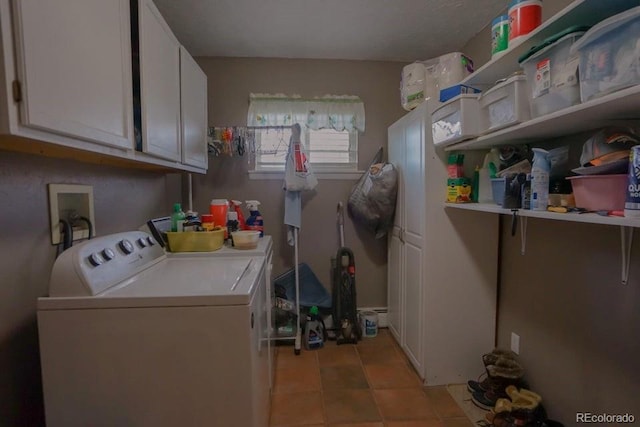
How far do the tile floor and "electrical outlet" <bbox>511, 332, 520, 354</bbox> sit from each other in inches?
18.7

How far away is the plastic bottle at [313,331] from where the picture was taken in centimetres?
255

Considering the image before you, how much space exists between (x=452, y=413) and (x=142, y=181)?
2.28m

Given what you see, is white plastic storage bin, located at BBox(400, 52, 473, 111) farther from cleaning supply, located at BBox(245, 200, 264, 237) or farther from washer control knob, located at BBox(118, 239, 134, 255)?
washer control knob, located at BBox(118, 239, 134, 255)

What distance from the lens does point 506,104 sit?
132cm

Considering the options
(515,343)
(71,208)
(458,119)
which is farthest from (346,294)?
(71,208)

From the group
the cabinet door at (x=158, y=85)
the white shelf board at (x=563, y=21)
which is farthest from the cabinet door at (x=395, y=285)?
the cabinet door at (x=158, y=85)

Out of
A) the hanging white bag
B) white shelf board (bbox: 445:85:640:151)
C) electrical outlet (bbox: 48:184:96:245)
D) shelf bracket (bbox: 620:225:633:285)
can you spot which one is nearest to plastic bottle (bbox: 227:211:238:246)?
the hanging white bag

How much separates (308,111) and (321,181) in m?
0.62

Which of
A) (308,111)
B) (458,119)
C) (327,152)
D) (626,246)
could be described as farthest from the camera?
(327,152)

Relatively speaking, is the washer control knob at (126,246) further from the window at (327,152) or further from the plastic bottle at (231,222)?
the window at (327,152)

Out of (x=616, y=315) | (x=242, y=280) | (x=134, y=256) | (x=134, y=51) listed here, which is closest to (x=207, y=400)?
(x=242, y=280)

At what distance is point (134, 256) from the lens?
1.39 metres

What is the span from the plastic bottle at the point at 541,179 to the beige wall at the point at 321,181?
172cm

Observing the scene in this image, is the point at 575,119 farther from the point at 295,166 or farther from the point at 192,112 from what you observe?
the point at 192,112
